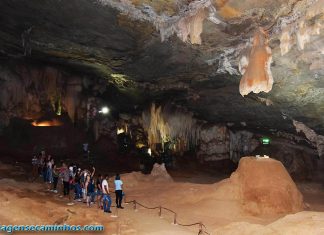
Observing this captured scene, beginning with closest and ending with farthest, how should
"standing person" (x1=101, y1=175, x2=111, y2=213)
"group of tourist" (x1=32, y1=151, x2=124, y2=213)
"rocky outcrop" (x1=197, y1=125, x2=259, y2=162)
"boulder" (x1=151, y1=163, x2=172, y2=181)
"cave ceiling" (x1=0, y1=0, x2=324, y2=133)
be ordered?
"cave ceiling" (x1=0, y1=0, x2=324, y2=133), "standing person" (x1=101, y1=175, x2=111, y2=213), "group of tourist" (x1=32, y1=151, x2=124, y2=213), "boulder" (x1=151, y1=163, x2=172, y2=181), "rocky outcrop" (x1=197, y1=125, x2=259, y2=162)

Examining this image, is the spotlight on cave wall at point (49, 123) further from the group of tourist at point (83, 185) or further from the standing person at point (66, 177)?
the standing person at point (66, 177)

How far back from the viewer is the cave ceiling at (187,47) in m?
9.66

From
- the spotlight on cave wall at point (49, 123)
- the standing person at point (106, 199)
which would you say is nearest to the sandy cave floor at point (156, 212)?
the standing person at point (106, 199)

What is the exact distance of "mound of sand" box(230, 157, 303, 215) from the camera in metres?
11.6

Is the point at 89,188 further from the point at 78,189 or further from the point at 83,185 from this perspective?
the point at 78,189

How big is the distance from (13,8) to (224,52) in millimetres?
8525

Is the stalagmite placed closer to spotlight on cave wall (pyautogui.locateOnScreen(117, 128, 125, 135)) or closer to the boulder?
the boulder

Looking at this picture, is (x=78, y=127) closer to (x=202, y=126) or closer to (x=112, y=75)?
(x=112, y=75)

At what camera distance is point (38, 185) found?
13.9 meters

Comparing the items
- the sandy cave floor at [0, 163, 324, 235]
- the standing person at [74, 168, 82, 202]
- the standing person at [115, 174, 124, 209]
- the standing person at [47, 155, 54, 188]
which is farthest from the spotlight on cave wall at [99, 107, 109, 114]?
the standing person at [115, 174, 124, 209]

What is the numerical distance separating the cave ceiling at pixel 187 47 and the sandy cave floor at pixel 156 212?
4777 mm

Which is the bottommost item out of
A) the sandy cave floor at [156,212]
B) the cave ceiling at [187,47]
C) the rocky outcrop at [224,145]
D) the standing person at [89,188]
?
the sandy cave floor at [156,212]

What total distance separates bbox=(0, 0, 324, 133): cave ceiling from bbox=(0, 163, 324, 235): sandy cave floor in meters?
4.78

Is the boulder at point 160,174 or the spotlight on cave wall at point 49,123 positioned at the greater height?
the spotlight on cave wall at point 49,123
